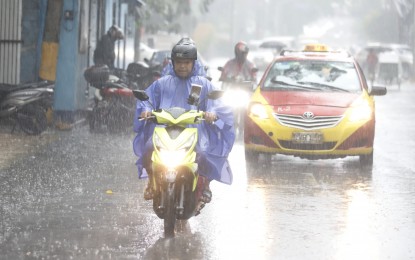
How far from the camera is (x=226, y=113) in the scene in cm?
977

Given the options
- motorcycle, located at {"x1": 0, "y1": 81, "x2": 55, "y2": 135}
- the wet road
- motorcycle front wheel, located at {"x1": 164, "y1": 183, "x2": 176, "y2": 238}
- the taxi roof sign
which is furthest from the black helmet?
motorcycle, located at {"x1": 0, "y1": 81, "x2": 55, "y2": 135}

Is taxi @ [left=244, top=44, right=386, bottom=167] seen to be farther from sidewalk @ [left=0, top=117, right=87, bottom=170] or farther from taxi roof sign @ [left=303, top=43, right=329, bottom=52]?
sidewalk @ [left=0, top=117, right=87, bottom=170]

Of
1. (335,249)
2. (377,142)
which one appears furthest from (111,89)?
(335,249)

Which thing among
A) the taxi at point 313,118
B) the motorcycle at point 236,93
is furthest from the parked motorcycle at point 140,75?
the taxi at point 313,118

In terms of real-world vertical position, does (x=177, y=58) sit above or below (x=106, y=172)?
above

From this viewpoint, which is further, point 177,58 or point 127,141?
point 127,141

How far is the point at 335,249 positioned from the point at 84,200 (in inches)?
139

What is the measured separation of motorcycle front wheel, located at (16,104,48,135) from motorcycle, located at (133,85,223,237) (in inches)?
373

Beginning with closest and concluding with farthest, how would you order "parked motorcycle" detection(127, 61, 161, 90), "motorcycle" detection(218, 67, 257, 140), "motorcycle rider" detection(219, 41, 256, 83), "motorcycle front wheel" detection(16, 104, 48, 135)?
"motorcycle front wheel" detection(16, 104, 48, 135)
"motorcycle" detection(218, 67, 257, 140)
"motorcycle rider" detection(219, 41, 256, 83)
"parked motorcycle" detection(127, 61, 161, 90)

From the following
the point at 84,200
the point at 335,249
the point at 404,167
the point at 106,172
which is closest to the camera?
the point at 335,249

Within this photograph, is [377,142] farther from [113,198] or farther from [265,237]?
[265,237]

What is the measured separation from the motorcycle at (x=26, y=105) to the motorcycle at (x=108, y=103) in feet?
4.91

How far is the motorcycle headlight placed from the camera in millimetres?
14539

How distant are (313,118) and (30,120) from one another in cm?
604
